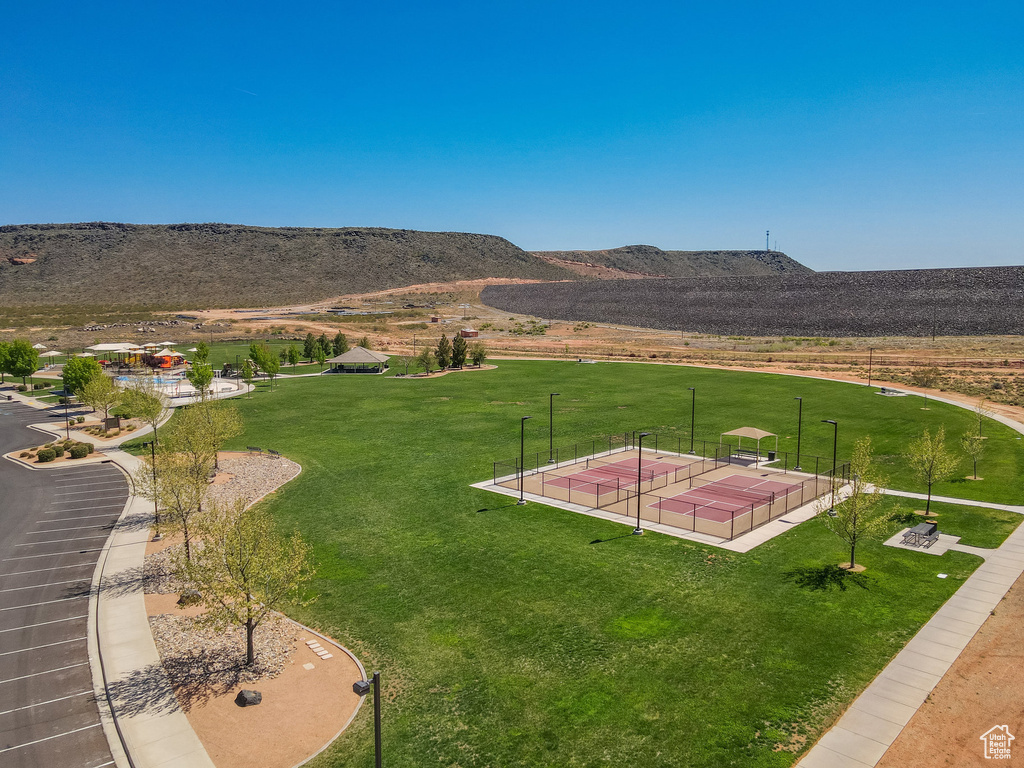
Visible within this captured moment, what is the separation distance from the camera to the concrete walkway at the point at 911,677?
1422cm

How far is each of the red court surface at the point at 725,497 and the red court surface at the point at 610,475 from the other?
105 inches

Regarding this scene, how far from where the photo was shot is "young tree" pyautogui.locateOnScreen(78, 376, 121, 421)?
5091 cm

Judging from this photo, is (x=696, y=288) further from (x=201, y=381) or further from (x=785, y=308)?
(x=201, y=381)

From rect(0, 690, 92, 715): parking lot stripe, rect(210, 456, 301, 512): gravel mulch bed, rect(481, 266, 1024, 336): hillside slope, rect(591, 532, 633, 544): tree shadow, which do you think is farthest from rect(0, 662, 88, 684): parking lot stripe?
rect(481, 266, 1024, 336): hillside slope

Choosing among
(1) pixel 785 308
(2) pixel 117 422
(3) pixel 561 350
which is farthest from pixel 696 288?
(2) pixel 117 422

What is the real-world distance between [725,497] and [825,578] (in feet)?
32.7

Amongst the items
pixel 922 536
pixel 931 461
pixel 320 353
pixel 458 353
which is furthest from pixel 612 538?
pixel 320 353

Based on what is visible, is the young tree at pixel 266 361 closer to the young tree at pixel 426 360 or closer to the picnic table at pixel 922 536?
the young tree at pixel 426 360

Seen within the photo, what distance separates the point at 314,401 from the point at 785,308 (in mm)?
110118

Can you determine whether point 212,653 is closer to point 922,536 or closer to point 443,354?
point 922,536

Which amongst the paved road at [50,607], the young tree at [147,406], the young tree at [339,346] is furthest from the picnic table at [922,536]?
the young tree at [339,346]

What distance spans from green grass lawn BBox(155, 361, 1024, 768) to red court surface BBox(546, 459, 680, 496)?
429cm

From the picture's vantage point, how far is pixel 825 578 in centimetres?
2311

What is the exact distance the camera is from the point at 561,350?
369 ft
